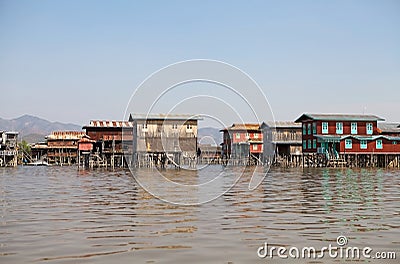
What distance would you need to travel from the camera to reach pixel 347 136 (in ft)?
185

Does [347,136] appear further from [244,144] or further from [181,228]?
[181,228]

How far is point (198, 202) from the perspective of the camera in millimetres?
16453

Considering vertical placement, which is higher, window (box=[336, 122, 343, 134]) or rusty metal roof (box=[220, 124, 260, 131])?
rusty metal roof (box=[220, 124, 260, 131])

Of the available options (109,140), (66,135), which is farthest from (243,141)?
(66,135)

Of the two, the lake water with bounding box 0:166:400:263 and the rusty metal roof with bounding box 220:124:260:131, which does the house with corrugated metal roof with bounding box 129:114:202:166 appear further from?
the lake water with bounding box 0:166:400:263

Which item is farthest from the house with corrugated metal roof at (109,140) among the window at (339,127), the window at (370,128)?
the window at (370,128)

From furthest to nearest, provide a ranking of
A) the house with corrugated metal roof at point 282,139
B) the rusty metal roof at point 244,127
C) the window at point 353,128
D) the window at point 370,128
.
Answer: the rusty metal roof at point 244,127, the house with corrugated metal roof at point 282,139, the window at point 370,128, the window at point 353,128

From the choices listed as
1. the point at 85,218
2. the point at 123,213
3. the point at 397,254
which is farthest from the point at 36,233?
the point at 397,254

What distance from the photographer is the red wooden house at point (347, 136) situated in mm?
56688

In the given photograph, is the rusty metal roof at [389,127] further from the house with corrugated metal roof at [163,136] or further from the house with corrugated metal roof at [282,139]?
the house with corrugated metal roof at [163,136]

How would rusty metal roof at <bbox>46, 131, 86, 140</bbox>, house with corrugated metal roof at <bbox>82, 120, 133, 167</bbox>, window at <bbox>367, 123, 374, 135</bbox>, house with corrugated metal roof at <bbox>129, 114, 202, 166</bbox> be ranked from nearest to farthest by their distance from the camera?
1. house with corrugated metal roof at <bbox>129, 114, 202, 166</bbox>
2. window at <bbox>367, 123, 374, 135</bbox>
3. house with corrugated metal roof at <bbox>82, 120, 133, 167</bbox>
4. rusty metal roof at <bbox>46, 131, 86, 140</bbox>

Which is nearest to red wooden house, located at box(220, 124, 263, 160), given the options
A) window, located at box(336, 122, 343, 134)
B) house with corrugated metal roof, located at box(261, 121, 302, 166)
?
house with corrugated metal roof, located at box(261, 121, 302, 166)

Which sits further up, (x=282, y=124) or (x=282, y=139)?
(x=282, y=124)

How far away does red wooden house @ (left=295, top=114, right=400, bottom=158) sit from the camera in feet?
186
